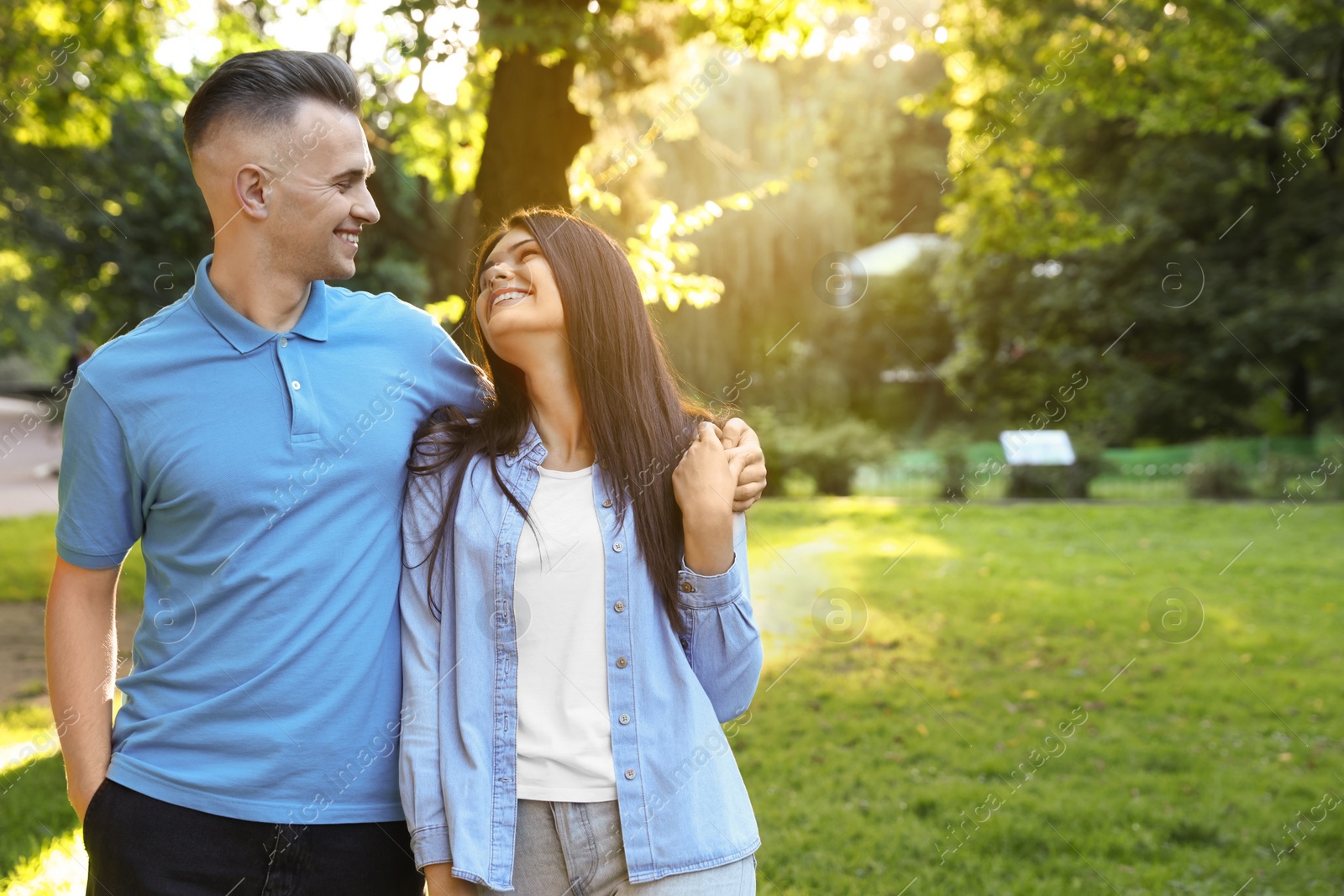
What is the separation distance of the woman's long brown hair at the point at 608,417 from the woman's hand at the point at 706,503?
77mm

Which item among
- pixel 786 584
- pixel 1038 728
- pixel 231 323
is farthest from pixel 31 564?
pixel 231 323

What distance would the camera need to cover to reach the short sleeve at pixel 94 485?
187 cm

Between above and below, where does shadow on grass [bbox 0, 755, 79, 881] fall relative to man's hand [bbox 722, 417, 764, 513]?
below

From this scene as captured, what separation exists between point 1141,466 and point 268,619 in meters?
18.2

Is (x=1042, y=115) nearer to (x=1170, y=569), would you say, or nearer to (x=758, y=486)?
(x=1170, y=569)

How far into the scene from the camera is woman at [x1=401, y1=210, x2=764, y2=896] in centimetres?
182

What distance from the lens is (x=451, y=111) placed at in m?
9.72

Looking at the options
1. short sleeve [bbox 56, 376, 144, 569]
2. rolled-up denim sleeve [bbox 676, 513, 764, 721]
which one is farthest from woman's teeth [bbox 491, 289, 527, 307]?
short sleeve [bbox 56, 376, 144, 569]

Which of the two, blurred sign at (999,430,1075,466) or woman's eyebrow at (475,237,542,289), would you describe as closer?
woman's eyebrow at (475,237,542,289)

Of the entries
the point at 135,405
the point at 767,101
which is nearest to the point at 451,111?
the point at 135,405

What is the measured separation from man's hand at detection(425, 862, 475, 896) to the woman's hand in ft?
2.19

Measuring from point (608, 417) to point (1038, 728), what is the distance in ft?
17.7

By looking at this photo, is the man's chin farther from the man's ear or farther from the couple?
the man's ear

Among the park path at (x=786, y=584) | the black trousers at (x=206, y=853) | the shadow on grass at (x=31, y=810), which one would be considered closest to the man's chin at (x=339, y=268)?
the black trousers at (x=206, y=853)
